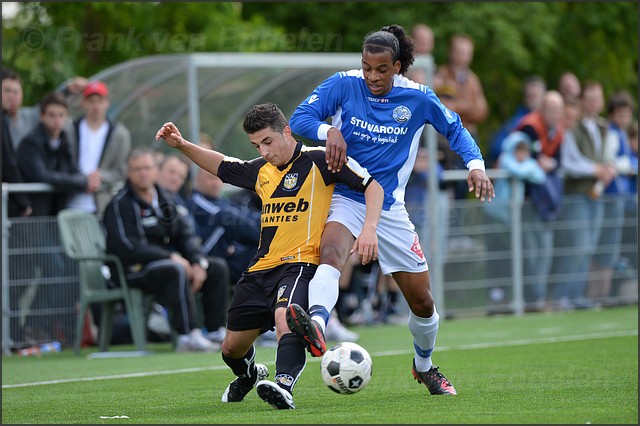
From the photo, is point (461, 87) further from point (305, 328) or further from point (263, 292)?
point (305, 328)

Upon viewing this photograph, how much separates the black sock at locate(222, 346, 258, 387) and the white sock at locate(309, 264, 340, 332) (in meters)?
0.80

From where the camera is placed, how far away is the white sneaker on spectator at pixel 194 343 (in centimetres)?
1255

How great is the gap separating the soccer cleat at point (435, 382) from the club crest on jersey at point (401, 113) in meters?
1.66

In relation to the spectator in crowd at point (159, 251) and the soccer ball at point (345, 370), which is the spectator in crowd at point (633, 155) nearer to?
the spectator in crowd at point (159, 251)

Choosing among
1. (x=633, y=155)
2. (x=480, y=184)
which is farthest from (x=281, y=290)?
(x=633, y=155)

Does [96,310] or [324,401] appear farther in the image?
[96,310]

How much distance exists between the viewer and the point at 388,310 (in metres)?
16.0

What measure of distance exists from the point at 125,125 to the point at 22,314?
3.45m

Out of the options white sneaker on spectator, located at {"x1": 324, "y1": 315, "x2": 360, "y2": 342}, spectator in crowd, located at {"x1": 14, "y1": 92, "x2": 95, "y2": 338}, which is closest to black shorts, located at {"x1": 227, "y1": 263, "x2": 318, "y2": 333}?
white sneaker on spectator, located at {"x1": 324, "y1": 315, "x2": 360, "y2": 342}

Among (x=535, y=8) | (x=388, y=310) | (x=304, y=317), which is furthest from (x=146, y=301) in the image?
(x=535, y=8)

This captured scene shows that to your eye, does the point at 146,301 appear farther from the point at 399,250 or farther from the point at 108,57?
the point at 108,57

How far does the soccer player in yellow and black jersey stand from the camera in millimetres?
7664

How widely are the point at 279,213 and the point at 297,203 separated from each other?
13cm

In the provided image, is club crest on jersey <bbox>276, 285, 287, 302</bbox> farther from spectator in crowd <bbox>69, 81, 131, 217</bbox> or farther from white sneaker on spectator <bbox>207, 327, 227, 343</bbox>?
spectator in crowd <bbox>69, 81, 131, 217</bbox>
